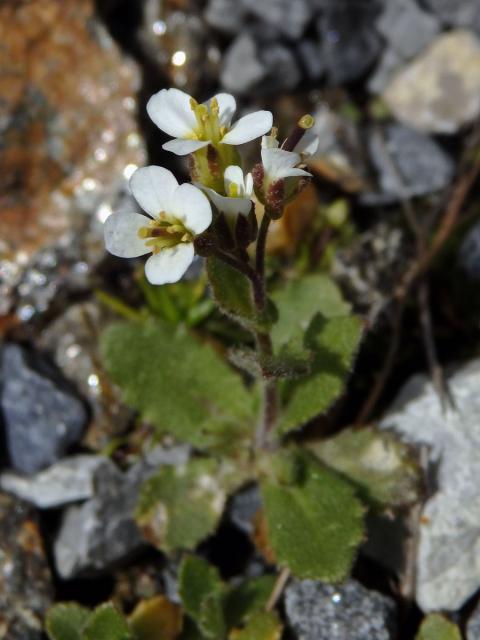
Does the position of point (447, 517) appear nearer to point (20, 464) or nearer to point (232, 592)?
point (232, 592)

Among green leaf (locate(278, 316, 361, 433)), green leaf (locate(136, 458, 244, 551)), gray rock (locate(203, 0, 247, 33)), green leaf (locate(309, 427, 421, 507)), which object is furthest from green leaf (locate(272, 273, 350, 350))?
gray rock (locate(203, 0, 247, 33))

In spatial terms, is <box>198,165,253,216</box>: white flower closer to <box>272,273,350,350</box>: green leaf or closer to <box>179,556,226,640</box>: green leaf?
<box>272,273,350,350</box>: green leaf

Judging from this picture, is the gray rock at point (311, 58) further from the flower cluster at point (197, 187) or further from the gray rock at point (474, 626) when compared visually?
the gray rock at point (474, 626)

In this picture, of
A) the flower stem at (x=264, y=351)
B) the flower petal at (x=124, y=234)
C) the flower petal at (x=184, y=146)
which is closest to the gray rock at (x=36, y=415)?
the flower stem at (x=264, y=351)

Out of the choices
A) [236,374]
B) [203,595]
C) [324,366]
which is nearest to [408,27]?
[236,374]

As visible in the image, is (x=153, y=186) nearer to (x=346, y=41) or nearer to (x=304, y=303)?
(x=304, y=303)
